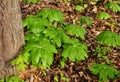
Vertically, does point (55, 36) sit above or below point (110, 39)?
above

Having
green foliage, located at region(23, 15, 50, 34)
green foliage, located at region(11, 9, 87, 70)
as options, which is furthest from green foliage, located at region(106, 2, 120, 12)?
green foliage, located at region(23, 15, 50, 34)

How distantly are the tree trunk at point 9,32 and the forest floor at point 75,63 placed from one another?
1.28 feet

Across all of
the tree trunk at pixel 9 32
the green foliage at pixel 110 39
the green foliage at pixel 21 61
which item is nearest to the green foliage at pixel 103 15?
the green foliage at pixel 110 39

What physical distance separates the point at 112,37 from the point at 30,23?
4.95ft

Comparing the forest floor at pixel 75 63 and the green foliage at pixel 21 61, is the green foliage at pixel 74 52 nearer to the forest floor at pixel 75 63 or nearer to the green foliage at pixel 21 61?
the forest floor at pixel 75 63

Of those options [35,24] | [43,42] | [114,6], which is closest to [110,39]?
[43,42]

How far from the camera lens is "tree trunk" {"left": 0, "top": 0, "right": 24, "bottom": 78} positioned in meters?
3.02

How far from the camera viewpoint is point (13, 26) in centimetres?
320

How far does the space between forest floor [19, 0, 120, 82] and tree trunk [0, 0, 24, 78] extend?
1.28 feet

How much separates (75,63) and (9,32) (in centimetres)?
153

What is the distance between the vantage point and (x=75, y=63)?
4.20 metres

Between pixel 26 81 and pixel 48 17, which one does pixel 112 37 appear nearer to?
pixel 48 17

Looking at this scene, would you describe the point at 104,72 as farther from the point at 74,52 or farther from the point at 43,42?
the point at 43,42

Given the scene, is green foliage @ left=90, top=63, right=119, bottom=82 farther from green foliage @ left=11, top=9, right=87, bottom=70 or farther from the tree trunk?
the tree trunk
